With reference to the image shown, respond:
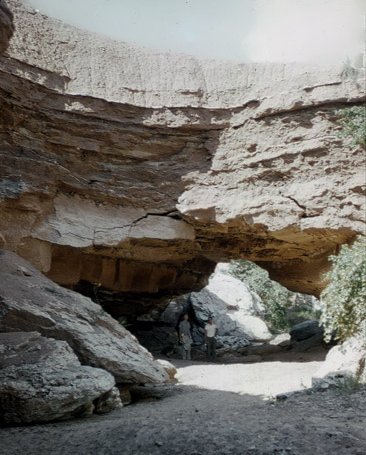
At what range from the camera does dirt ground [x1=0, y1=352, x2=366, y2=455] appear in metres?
2.82

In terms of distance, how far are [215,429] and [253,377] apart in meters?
4.29

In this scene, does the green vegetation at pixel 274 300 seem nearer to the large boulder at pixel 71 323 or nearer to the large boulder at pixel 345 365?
the large boulder at pixel 345 365

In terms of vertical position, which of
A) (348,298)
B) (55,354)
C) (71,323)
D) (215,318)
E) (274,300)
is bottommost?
(55,354)

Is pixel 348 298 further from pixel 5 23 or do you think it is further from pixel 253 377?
pixel 5 23

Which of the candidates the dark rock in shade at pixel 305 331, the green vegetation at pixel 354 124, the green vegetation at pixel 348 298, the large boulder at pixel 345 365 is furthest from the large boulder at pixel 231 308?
the green vegetation at pixel 354 124

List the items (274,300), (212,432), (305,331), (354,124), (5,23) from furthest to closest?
1. (274,300)
2. (305,331)
3. (354,124)
4. (5,23)
5. (212,432)

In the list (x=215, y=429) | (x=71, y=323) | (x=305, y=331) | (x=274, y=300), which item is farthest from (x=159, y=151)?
(x=274, y=300)

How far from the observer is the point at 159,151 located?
833cm

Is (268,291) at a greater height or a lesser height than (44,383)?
greater

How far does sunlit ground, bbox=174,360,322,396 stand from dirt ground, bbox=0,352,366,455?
2.71 ft

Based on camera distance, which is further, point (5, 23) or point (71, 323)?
point (71, 323)

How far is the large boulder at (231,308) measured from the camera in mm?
15352

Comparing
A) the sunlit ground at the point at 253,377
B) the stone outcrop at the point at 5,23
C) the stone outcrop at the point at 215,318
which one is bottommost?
the sunlit ground at the point at 253,377

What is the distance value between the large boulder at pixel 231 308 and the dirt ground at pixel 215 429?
10.00 meters
